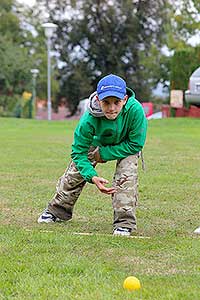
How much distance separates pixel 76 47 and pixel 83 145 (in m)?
49.6

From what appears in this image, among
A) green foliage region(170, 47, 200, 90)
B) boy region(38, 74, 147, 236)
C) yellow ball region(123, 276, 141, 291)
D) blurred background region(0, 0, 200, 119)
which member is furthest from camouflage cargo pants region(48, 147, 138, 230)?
blurred background region(0, 0, 200, 119)

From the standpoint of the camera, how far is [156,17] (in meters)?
52.3

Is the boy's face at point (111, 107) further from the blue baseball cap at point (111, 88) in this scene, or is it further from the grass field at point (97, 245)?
the grass field at point (97, 245)

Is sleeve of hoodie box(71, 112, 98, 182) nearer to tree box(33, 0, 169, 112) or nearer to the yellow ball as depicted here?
the yellow ball

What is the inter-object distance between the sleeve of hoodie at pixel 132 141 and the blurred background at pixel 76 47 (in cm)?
3947

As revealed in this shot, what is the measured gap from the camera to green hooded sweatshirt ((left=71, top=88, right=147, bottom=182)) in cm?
536

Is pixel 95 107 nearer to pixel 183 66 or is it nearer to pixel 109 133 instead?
pixel 109 133

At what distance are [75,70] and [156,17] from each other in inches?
293

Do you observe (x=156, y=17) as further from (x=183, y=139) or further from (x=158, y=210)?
(x=158, y=210)

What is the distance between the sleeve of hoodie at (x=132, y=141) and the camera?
17.8 ft

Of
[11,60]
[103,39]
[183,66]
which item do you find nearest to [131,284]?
[183,66]

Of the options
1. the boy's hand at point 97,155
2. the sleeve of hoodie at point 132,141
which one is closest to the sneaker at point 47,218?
the boy's hand at point 97,155

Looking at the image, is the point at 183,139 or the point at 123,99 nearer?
the point at 123,99

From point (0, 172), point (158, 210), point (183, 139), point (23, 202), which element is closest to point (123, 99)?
point (158, 210)
